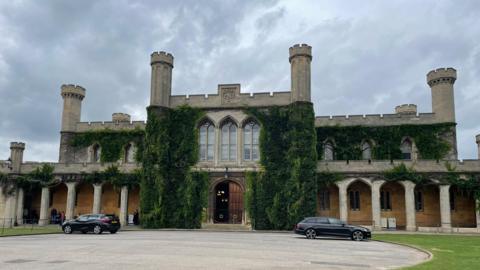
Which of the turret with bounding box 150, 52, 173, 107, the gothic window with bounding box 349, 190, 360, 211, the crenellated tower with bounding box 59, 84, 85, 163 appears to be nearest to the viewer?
the gothic window with bounding box 349, 190, 360, 211

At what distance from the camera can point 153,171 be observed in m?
34.0

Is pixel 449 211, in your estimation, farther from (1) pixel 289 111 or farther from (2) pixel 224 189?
(2) pixel 224 189

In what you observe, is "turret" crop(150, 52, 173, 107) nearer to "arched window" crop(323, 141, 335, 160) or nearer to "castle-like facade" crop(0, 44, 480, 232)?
"castle-like facade" crop(0, 44, 480, 232)

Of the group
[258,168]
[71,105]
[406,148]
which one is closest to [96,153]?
[71,105]

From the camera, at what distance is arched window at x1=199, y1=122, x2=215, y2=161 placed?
35312 millimetres

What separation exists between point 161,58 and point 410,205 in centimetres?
2291

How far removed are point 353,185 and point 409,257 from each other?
67.9 feet

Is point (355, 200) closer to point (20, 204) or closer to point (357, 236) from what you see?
point (357, 236)

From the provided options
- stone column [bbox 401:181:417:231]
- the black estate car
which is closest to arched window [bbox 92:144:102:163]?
the black estate car

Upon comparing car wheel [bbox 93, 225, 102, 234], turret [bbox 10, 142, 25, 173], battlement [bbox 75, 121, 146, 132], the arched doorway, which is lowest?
car wheel [bbox 93, 225, 102, 234]

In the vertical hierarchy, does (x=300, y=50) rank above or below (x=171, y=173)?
above

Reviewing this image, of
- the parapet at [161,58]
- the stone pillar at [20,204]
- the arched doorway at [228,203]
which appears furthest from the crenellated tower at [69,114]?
the arched doorway at [228,203]

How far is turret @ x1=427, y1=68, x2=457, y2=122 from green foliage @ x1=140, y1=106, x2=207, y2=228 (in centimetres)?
2081

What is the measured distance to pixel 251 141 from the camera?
35.0 m
